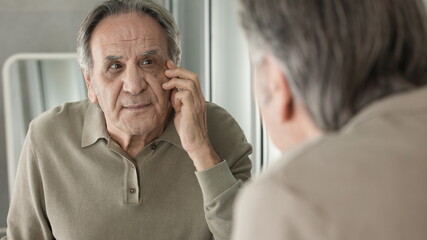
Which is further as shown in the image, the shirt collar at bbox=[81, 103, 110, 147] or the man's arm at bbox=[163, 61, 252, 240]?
the shirt collar at bbox=[81, 103, 110, 147]

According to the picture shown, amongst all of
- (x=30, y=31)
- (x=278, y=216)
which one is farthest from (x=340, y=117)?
(x=30, y=31)

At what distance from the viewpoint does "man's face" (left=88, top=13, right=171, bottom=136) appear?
1.75 meters

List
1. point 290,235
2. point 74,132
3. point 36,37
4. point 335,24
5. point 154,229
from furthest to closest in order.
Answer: point 36,37
point 74,132
point 154,229
point 335,24
point 290,235

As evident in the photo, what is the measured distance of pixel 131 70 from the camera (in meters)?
1.74

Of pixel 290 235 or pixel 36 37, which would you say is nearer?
pixel 290 235

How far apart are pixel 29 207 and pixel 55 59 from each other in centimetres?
146

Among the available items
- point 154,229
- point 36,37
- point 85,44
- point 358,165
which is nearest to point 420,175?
point 358,165

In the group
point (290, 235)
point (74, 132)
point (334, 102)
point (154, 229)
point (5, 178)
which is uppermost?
point (334, 102)

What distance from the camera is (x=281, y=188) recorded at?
71cm

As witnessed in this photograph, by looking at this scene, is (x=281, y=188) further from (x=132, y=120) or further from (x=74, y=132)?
(x=74, y=132)

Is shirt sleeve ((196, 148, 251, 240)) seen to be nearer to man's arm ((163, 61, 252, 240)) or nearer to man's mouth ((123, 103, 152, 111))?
man's arm ((163, 61, 252, 240))

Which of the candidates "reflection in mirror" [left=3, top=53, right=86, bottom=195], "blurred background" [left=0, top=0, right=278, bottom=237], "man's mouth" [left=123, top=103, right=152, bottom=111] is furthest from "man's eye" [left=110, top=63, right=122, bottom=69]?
"reflection in mirror" [left=3, top=53, right=86, bottom=195]

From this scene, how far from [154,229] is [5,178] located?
180 cm

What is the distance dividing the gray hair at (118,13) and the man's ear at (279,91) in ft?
3.09
